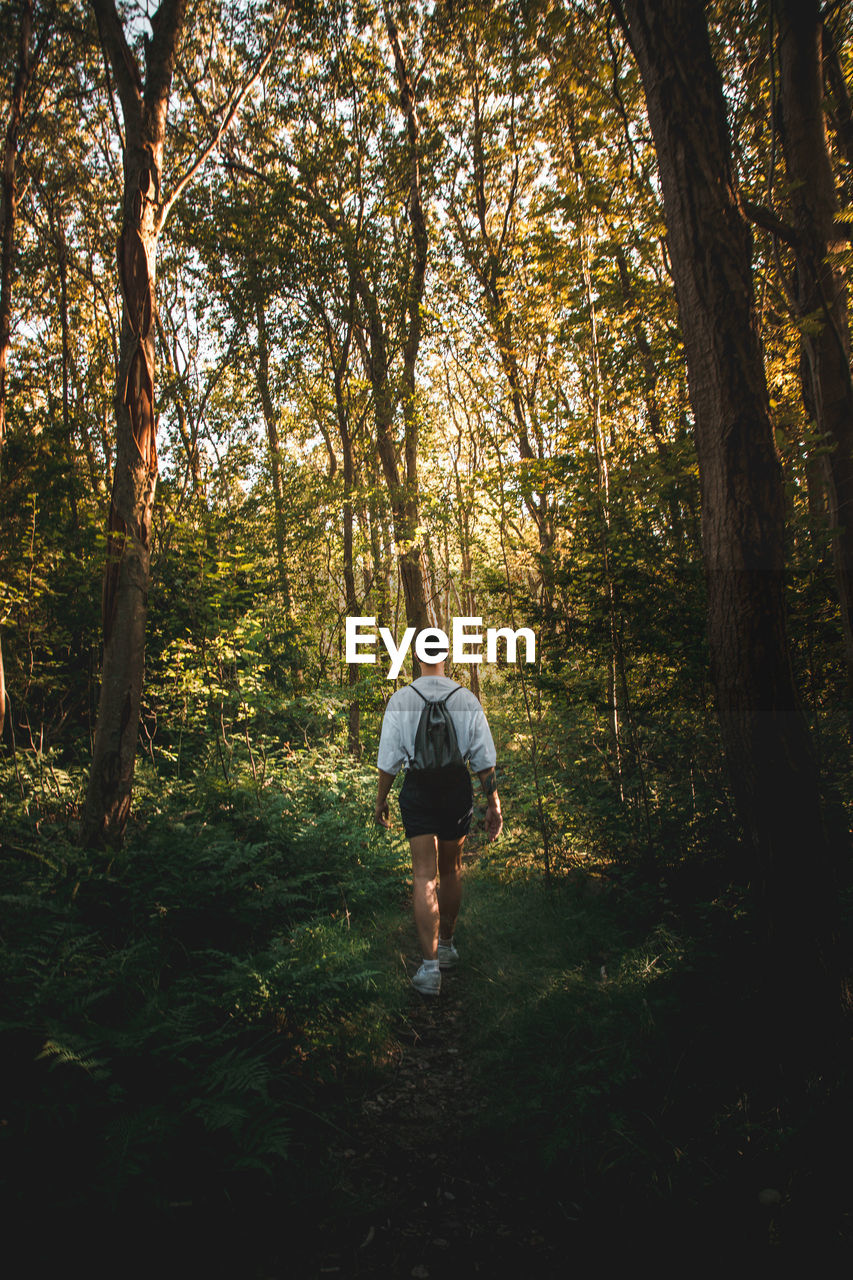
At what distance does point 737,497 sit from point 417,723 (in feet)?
8.24

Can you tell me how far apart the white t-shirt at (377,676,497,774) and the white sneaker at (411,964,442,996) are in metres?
1.39

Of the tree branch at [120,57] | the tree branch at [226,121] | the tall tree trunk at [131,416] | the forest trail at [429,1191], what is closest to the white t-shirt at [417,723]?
the forest trail at [429,1191]

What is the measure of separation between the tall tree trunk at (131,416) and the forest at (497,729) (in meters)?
0.04

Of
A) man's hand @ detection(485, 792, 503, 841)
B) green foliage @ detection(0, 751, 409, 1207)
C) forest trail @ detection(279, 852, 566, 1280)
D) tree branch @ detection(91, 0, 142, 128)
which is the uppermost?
tree branch @ detection(91, 0, 142, 128)

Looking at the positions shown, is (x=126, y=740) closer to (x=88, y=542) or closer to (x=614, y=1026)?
(x=614, y=1026)

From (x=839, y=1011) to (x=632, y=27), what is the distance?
526 centimetres

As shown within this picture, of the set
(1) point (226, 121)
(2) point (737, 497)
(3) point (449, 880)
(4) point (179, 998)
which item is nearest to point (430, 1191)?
(4) point (179, 998)

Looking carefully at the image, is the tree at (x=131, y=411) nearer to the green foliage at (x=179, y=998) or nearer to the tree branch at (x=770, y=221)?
the green foliage at (x=179, y=998)

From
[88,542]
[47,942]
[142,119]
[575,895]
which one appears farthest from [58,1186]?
[88,542]

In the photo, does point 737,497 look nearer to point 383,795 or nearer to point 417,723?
point 417,723

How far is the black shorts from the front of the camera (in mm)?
4352

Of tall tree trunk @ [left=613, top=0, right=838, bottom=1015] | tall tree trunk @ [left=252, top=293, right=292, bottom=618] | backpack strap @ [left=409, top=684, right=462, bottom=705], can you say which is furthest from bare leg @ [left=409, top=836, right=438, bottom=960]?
tall tree trunk @ [left=252, top=293, right=292, bottom=618]

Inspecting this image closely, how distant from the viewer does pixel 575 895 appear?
5430mm

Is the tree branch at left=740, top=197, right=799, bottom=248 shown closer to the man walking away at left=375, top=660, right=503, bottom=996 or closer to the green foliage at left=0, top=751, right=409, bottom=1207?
the man walking away at left=375, top=660, right=503, bottom=996
